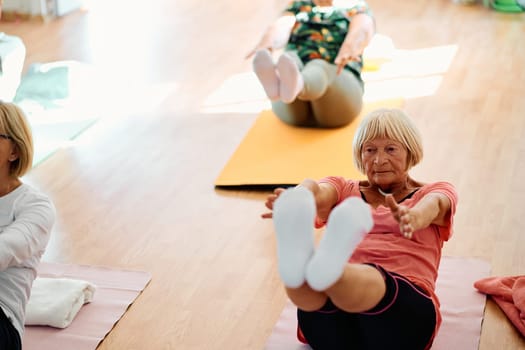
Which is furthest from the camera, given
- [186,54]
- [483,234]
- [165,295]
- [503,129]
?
[186,54]

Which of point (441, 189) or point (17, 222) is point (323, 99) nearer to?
point (441, 189)

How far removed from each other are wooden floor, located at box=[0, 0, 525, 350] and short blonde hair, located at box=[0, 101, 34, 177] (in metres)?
0.60

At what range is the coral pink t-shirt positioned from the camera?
2.17 metres

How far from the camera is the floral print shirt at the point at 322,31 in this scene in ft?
12.1

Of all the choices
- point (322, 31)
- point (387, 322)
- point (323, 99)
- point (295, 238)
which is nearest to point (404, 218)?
point (387, 322)

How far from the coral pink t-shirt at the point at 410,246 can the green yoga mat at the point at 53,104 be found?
74.9 inches

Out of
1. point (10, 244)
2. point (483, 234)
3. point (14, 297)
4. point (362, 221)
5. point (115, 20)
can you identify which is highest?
point (362, 221)

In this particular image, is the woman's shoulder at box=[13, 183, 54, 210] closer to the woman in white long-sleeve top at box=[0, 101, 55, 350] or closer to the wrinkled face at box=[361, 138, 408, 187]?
the woman in white long-sleeve top at box=[0, 101, 55, 350]

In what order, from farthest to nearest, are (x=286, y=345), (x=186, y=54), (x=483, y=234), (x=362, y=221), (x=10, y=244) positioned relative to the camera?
1. (x=186, y=54)
2. (x=483, y=234)
3. (x=286, y=345)
4. (x=10, y=244)
5. (x=362, y=221)

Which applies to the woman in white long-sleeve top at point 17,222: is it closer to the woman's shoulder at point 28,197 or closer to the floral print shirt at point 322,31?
the woman's shoulder at point 28,197

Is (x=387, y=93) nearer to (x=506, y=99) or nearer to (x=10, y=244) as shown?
(x=506, y=99)

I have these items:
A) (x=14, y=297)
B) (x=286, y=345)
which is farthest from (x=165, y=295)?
(x=14, y=297)

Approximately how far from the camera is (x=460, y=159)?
3.49m

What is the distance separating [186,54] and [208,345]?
2.76 meters
